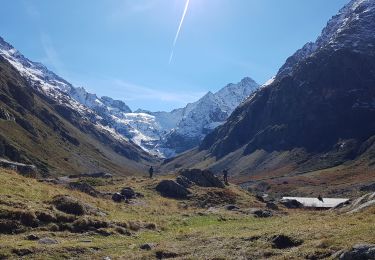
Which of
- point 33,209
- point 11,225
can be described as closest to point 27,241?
point 11,225

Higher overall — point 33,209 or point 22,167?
point 22,167

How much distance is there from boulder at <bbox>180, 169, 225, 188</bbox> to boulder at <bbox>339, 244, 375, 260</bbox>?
211 feet

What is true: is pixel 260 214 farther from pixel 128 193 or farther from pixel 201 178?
pixel 201 178

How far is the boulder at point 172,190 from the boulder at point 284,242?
45.2 meters

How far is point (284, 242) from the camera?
25312mm

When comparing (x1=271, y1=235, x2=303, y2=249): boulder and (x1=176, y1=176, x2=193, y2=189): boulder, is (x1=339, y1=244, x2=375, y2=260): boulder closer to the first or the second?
(x1=271, y1=235, x2=303, y2=249): boulder

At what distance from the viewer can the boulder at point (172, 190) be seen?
71062 millimetres

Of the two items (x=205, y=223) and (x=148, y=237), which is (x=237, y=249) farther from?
(x=205, y=223)

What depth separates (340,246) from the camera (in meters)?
21.3

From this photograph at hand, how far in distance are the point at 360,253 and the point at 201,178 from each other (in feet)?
221

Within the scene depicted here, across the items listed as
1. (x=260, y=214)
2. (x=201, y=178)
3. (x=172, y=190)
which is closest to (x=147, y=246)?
(x=260, y=214)

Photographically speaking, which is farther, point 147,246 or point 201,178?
point 201,178

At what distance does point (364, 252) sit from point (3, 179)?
29.9 metres

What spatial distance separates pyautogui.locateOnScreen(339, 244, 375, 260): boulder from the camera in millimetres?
18812
